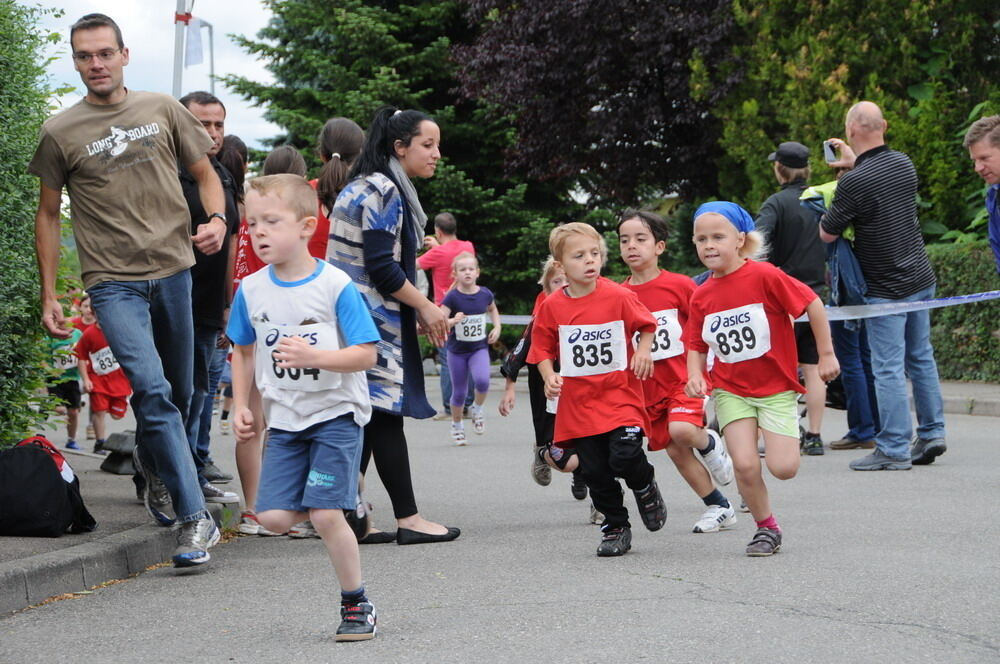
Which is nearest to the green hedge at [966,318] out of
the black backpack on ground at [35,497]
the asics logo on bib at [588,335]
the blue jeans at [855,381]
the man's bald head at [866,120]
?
the blue jeans at [855,381]

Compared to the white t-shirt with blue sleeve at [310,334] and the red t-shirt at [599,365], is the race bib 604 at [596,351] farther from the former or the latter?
the white t-shirt with blue sleeve at [310,334]

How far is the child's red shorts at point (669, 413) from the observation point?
707 cm

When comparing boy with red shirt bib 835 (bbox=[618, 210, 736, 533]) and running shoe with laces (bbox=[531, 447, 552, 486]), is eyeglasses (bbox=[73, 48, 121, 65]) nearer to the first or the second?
boy with red shirt bib 835 (bbox=[618, 210, 736, 533])

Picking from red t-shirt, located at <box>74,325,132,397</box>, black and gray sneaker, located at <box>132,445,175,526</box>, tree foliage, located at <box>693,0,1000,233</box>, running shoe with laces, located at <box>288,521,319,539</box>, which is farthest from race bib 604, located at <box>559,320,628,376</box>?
tree foliage, located at <box>693,0,1000,233</box>

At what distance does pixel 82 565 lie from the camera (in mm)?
6000

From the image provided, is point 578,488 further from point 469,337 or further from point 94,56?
point 469,337

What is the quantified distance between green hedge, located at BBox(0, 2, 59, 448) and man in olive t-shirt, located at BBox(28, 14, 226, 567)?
948 millimetres

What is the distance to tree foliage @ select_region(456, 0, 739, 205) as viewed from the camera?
21.7 metres

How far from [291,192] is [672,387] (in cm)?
285

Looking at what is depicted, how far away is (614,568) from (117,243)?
2580 millimetres

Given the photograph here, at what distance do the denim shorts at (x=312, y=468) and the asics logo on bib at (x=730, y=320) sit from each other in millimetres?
2191

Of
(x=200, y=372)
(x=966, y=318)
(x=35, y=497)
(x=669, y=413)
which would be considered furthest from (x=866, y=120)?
(x=966, y=318)

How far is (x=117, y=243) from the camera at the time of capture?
20.7 ft

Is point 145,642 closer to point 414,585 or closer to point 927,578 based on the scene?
point 414,585
